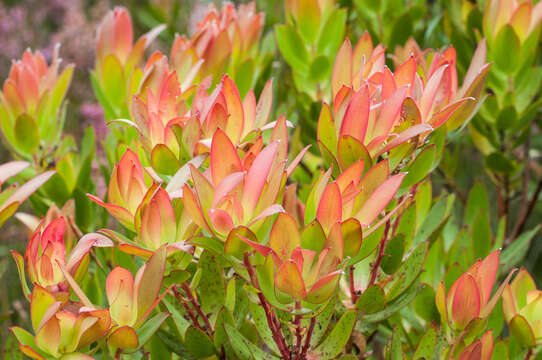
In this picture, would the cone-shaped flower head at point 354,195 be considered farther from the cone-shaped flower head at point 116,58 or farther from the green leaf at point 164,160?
the cone-shaped flower head at point 116,58

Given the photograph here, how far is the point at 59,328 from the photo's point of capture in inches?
22.0

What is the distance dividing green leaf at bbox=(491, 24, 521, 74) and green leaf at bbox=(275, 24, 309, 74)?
0.33 meters

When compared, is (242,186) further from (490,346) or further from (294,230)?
(490,346)

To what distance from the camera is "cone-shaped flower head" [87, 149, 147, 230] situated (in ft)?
2.04

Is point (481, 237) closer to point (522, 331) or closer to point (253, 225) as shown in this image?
point (522, 331)

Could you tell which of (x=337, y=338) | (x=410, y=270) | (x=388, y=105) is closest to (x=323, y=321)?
(x=337, y=338)

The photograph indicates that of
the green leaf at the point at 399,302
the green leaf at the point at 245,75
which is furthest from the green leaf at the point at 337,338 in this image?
the green leaf at the point at 245,75

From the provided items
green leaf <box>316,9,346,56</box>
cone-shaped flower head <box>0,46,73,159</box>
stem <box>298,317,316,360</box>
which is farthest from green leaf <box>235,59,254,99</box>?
stem <box>298,317,316,360</box>

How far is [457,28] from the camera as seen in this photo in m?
1.31

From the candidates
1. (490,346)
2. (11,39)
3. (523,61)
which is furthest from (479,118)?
(11,39)

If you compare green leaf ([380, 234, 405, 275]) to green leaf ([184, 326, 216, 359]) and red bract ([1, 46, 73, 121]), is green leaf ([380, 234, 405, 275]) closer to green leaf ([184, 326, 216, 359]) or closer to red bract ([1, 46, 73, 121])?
green leaf ([184, 326, 216, 359])

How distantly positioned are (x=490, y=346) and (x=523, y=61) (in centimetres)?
58

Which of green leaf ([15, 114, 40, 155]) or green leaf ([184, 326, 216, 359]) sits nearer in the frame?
green leaf ([184, 326, 216, 359])

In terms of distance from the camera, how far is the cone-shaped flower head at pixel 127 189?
62cm
